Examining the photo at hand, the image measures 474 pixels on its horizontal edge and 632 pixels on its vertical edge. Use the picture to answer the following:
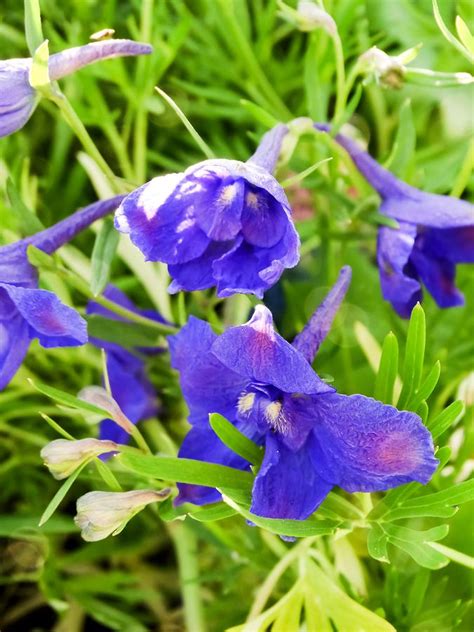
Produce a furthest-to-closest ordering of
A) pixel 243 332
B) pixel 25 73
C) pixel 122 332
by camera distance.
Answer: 1. pixel 122 332
2. pixel 25 73
3. pixel 243 332

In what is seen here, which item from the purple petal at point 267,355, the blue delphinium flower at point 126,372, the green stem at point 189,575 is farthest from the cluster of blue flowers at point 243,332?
the green stem at point 189,575

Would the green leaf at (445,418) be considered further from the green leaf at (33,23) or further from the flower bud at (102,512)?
the green leaf at (33,23)

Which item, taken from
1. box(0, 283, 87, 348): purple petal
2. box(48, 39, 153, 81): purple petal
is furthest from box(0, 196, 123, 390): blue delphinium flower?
box(48, 39, 153, 81): purple petal

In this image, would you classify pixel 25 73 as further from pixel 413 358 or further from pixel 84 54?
pixel 413 358

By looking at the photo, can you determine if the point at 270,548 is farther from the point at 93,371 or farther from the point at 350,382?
the point at 93,371

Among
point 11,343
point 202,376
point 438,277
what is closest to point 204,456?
point 202,376

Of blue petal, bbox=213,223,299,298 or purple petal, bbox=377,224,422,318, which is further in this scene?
purple petal, bbox=377,224,422,318

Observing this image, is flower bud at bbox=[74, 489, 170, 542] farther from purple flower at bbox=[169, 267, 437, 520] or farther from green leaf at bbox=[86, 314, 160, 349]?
green leaf at bbox=[86, 314, 160, 349]
